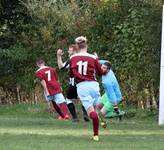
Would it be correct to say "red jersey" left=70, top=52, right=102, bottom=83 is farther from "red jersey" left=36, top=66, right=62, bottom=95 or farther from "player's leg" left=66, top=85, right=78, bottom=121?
"red jersey" left=36, top=66, right=62, bottom=95

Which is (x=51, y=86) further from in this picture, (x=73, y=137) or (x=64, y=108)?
(x=73, y=137)

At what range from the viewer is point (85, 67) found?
46.9 ft

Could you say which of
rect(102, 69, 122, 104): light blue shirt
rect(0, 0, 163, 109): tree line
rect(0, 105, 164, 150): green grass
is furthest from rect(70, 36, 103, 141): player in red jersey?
rect(0, 0, 163, 109): tree line

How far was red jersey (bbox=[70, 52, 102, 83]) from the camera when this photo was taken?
1431 cm

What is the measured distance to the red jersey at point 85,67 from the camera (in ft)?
47.0

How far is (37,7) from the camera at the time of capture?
2933cm

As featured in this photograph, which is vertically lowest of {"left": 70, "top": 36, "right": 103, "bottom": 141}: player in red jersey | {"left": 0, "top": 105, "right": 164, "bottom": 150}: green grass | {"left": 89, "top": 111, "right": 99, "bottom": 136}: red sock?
{"left": 0, "top": 105, "right": 164, "bottom": 150}: green grass

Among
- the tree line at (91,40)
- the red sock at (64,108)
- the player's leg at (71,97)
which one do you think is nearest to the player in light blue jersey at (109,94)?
the player's leg at (71,97)

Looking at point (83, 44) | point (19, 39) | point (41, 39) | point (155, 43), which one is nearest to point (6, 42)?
point (19, 39)

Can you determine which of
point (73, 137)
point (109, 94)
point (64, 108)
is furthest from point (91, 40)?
point (73, 137)

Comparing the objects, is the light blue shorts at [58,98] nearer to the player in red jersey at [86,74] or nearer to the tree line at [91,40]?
the tree line at [91,40]

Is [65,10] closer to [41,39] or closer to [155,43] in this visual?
[41,39]

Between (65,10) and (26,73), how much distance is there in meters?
3.22

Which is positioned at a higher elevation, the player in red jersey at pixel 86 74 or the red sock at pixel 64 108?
the player in red jersey at pixel 86 74
